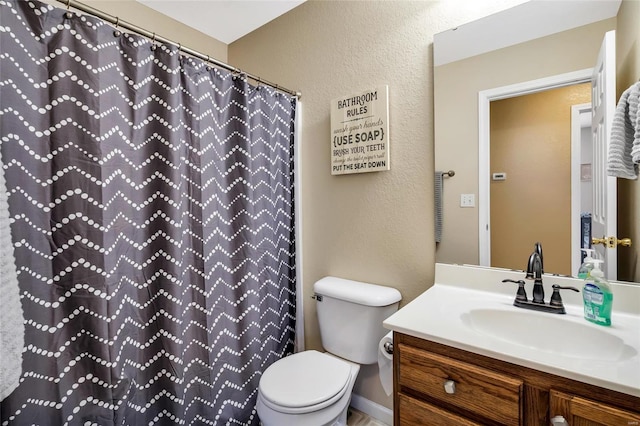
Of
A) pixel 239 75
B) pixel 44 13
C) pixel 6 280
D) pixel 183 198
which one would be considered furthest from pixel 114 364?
pixel 239 75

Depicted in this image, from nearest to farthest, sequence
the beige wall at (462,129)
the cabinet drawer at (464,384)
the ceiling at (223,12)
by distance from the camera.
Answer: the cabinet drawer at (464,384), the beige wall at (462,129), the ceiling at (223,12)

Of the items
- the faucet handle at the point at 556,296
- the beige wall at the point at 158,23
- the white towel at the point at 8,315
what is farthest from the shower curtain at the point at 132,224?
the faucet handle at the point at 556,296

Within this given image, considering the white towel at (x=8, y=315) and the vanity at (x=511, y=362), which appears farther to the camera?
the white towel at (x=8, y=315)

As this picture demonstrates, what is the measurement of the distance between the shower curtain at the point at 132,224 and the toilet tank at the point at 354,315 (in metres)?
0.36

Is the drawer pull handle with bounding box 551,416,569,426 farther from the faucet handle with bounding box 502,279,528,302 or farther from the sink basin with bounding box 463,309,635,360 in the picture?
the faucet handle with bounding box 502,279,528,302

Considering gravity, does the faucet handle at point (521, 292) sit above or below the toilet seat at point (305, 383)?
above

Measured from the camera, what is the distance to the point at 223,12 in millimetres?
1945

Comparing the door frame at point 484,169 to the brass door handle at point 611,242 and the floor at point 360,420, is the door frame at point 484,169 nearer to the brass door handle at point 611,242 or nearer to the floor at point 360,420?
the brass door handle at point 611,242

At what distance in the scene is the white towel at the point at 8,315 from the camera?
35.7 inches

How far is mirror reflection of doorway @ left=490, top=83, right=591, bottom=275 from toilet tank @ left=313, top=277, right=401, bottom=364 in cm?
54

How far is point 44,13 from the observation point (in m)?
0.99

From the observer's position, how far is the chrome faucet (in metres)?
1.07

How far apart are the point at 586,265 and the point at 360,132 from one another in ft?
3.64

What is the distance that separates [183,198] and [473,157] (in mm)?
1320
